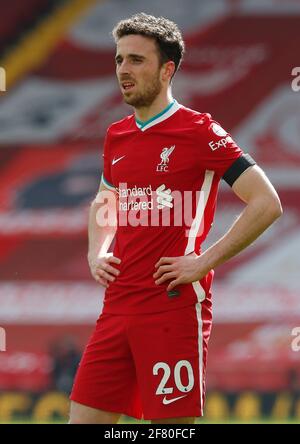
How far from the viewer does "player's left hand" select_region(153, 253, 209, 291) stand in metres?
4.27

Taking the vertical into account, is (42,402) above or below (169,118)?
below

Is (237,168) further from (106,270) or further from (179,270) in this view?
(106,270)

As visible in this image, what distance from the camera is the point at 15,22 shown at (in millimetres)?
11203

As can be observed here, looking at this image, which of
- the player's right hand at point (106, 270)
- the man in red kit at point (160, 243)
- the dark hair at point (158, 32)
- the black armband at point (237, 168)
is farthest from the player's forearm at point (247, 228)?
the dark hair at point (158, 32)

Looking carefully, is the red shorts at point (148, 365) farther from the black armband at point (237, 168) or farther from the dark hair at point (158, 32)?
the dark hair at point (158, 32)

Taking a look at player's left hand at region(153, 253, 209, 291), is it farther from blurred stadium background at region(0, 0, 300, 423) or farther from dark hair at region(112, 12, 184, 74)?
blurred stadium background at region(0, 0, 300, 423)

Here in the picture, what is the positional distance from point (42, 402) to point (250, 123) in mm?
3558

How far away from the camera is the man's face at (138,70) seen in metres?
4.39

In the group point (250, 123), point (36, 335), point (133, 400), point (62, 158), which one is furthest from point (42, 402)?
point (133, 400)

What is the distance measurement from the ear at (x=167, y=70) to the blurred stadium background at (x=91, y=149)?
6.48 metres

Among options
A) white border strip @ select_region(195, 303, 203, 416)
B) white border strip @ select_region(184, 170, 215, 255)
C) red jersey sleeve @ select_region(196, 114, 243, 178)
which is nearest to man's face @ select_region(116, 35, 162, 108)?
red jersey sleeve @ select_region(196, 114, 243, 178)

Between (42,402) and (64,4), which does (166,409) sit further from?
(64,4)

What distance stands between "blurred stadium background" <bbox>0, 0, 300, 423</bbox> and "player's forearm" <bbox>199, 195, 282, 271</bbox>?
6550 millimetres

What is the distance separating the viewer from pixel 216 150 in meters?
4.31
